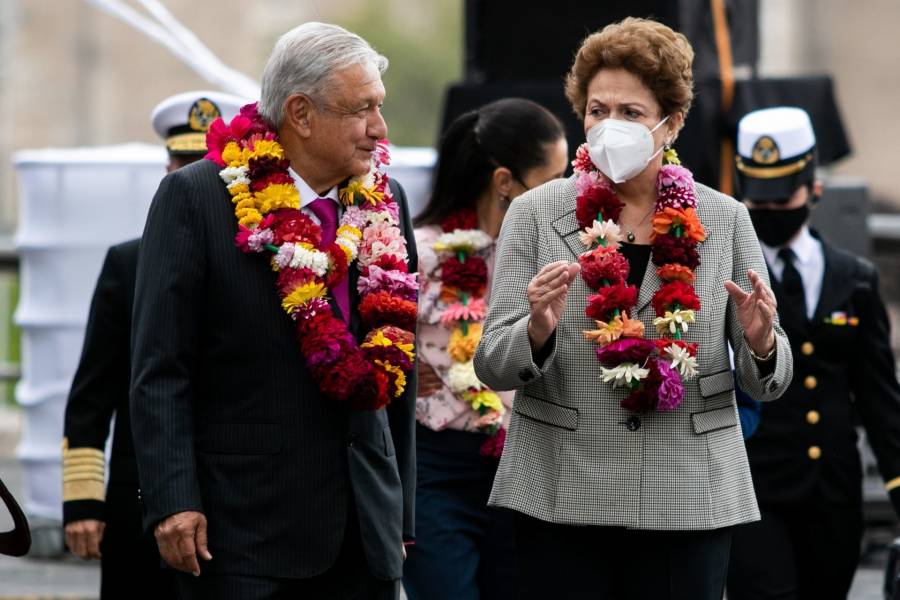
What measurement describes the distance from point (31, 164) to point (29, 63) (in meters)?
46.0

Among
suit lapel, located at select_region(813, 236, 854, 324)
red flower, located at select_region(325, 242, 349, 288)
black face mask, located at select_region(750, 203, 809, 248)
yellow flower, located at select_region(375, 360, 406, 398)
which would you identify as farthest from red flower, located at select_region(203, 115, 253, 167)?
suit lapel, located at select_region(813, 236, 854, 324)

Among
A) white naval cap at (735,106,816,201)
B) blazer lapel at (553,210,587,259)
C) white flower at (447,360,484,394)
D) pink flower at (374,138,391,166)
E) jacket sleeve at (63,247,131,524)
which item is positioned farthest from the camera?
white naval cap at (735,106,816,201)

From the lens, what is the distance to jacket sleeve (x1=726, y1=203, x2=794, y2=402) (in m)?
4.42

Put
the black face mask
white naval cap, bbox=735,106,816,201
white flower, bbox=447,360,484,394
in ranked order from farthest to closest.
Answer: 1. white naval cap, bbox=735,106,816,201
2. the black face mask
3. white flower, bbox=447,360,484,394

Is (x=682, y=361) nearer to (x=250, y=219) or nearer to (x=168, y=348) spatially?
(x=250, y=219)

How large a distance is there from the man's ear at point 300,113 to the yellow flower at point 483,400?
1.40 m

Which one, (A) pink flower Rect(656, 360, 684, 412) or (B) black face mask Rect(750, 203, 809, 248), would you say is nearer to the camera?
(A) pink flower Rect(656, 360, 684, 412)

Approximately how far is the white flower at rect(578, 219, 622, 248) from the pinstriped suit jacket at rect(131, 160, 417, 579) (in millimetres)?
717

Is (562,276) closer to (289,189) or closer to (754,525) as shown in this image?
(289,189)

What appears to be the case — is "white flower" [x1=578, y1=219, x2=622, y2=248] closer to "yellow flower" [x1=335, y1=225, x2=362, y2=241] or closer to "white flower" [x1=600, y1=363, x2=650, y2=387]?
"white flower" [x1=600, y1=363, x2=650, y2=387]

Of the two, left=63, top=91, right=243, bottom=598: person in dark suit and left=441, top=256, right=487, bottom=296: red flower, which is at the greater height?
left=441, top=256, right=487, bottom=296: red flower

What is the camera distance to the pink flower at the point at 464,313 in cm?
568

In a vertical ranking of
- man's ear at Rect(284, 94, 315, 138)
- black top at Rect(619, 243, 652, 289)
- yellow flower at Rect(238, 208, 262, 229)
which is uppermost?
man's ear at Rect(284, 94, 315, 138)

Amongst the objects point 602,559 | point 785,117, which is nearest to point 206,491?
point 602,559
